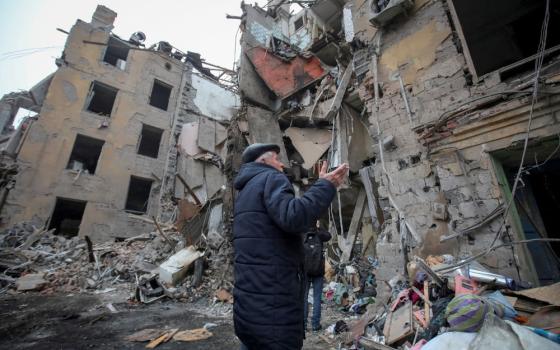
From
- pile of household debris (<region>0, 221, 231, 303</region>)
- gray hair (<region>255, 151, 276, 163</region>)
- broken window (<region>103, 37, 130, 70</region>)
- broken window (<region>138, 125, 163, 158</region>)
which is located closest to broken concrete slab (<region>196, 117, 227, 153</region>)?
broken window (<region>138, 125, 163, 158</region>)

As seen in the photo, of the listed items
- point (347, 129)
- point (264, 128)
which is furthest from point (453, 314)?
point (264, 128)

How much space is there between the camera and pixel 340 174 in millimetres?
1684

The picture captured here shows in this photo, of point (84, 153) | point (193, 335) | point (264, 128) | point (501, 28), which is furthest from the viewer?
point (84, 153)

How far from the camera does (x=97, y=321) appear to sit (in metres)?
A: 4.27

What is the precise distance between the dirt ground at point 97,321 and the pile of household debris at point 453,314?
2.44 feet

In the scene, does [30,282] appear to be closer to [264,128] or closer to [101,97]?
[264,128]

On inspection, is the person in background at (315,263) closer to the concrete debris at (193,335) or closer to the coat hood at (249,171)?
the concrete debris at (193,335)

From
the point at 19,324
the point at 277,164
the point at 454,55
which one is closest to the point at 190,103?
the point at 19,324

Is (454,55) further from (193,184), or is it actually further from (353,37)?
(193,184)

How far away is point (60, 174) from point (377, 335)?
44.0 ft

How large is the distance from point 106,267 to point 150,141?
8.57 metres

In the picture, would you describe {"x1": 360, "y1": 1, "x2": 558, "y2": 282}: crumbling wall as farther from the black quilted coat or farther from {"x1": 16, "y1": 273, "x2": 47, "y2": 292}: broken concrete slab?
{"x1": 16, "y1": 273, "x2": 47, "y2": 292}: broken concrete slab

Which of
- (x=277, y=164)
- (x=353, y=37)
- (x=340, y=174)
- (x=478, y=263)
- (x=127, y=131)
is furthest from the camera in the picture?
(x=127, y=131)

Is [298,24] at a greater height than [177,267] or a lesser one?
greater
